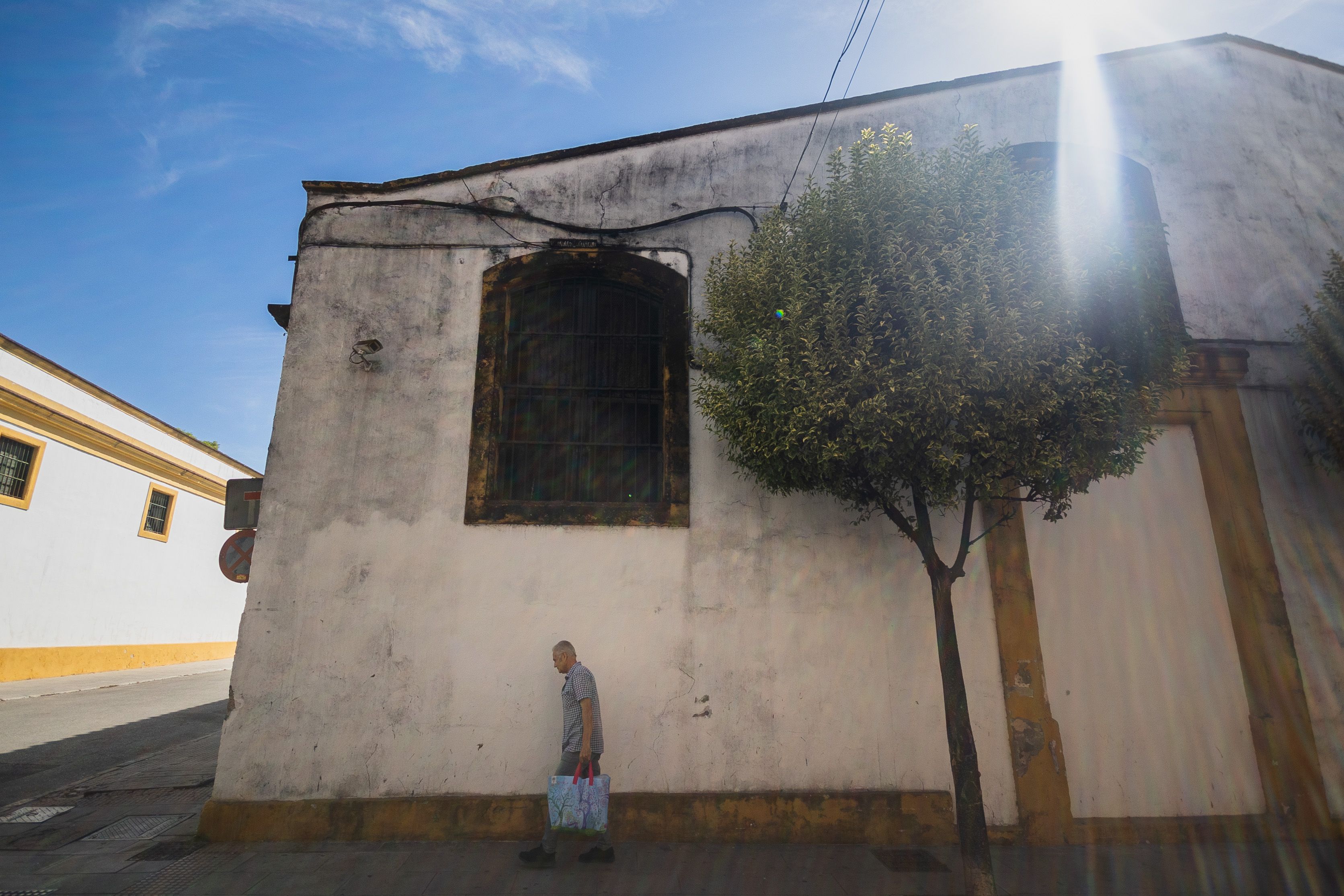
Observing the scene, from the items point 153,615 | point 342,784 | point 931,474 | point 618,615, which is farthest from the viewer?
point 153,615

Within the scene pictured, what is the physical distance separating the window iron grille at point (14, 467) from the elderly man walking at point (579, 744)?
46.3 ft

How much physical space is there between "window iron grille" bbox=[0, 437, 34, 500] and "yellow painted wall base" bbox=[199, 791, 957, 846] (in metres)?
12.0

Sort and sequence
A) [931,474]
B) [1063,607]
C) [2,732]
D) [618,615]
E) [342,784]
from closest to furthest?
[931,474], [342,784], [618,615], [1063,607], [2,732]

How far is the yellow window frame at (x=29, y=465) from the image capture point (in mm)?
12742

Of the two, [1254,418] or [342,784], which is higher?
[1254,418]

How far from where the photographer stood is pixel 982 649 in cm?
573

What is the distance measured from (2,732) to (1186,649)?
43.8ft

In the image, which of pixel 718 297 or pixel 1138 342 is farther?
pixel 718 297

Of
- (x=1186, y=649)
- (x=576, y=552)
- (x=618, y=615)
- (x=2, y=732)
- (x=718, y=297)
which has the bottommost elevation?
(x=2, y=732)

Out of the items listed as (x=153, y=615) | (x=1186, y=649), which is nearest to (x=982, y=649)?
(x=1186, y=649)

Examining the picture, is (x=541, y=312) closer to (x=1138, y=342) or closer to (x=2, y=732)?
(x=1138, y=342)

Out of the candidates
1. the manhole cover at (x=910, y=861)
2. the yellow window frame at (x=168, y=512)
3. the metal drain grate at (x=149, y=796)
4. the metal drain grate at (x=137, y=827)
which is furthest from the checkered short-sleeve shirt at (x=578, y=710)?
the yellow window frame at (x=168, y=512)

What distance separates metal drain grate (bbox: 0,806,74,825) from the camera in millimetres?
5449

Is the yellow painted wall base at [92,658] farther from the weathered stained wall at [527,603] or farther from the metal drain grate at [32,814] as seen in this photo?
the weathered stained wall at [527,603]
